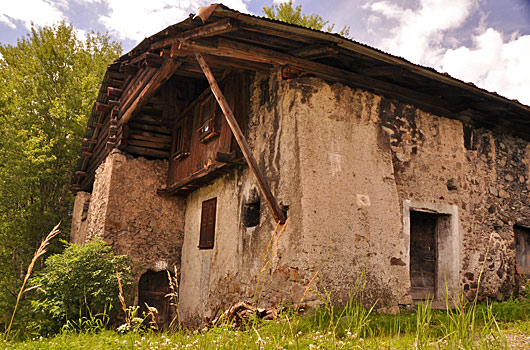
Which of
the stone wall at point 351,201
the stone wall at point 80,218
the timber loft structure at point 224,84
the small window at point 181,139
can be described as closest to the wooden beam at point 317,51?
the timber loft structure at point 224,84

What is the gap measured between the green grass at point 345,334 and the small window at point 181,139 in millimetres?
4633

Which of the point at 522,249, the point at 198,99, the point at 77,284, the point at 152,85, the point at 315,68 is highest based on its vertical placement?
the point at 198,99

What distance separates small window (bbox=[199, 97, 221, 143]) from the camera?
24.6ft

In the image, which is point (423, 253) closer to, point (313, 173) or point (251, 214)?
point (313, 173)

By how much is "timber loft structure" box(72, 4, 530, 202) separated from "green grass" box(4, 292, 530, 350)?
6.93 ft

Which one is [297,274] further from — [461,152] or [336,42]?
[461,152]

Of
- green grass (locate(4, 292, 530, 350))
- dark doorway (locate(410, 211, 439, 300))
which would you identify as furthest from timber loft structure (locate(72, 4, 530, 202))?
green grass (locate(4, 292, 530, 350))

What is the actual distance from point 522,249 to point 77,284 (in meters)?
8.65

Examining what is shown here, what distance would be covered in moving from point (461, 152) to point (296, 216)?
3707mm

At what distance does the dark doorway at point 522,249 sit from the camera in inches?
322

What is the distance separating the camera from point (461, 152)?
7.40m

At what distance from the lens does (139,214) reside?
30.8ft

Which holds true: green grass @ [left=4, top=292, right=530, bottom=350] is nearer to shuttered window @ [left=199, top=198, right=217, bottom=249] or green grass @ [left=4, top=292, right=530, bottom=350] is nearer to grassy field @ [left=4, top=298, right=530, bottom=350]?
grassy field @ [left=4, top=298, right=530, bottom=350]

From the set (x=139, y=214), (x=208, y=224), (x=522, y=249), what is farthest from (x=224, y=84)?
(x=522, y=249)
